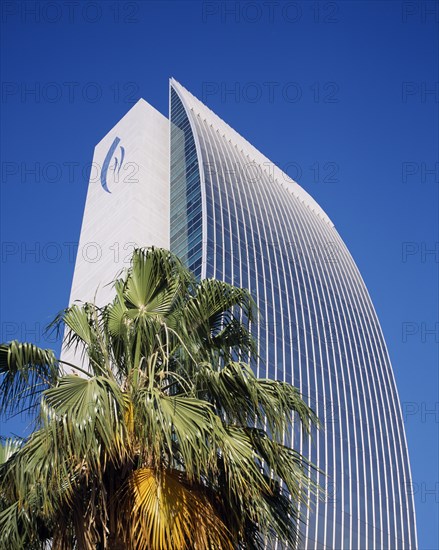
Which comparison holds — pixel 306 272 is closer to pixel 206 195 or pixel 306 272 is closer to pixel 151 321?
pixel 206 195

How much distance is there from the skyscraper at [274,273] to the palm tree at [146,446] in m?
36.2

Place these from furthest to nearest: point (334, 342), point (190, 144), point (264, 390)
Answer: point (334, 342)
point (190, 144)
point (264, 390)

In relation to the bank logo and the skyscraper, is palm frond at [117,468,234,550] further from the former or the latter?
the bank logo

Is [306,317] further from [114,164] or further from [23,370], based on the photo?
[23,370]

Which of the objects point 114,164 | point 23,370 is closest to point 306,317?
point 114,164

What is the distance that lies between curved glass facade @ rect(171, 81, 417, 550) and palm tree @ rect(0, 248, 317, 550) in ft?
117

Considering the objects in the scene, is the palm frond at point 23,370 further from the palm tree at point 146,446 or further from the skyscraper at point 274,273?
the skyscraper at point 274,273

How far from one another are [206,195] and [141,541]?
4436 cm

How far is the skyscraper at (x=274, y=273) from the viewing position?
5116 centimetres

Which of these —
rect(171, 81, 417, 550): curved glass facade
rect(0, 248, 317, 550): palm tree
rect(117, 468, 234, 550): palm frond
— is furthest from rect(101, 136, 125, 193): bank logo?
rect(117, 468, 234, 550): palm frond

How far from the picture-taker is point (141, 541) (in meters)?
8.95

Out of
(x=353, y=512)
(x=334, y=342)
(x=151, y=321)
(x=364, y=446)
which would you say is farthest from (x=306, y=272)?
(x=151, y=321)

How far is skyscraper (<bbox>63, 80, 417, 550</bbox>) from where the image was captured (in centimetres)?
5116

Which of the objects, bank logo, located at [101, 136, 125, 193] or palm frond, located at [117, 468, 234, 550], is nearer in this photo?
palm frond, located at [117, 468, 234, 550]
